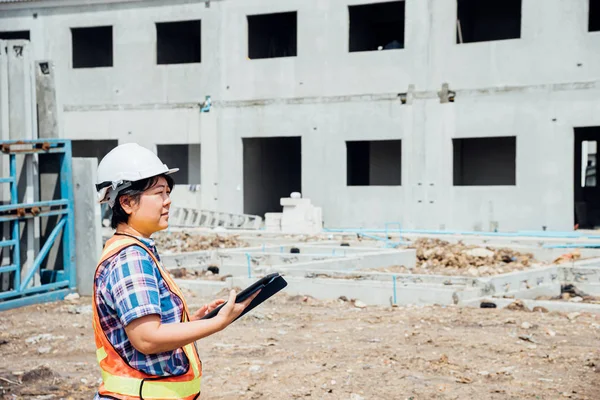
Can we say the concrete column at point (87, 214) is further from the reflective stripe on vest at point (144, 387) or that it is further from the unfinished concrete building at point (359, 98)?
the unfinished concrete building at point (359, 98)

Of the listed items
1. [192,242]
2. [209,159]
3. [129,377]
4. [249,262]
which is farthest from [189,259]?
[129,377]

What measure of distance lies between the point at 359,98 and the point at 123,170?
18379 millimetres

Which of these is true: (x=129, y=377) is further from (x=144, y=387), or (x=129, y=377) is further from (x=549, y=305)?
(x=549, y=305)

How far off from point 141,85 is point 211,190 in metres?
3.60

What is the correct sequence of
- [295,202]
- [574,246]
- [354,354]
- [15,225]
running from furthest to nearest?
[295,202], [574,246], [15,225], [354,354]

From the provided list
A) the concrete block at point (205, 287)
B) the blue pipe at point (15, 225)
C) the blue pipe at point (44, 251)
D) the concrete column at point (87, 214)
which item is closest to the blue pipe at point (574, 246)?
the concrete block at point (205, 287)

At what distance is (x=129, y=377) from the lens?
115 inches

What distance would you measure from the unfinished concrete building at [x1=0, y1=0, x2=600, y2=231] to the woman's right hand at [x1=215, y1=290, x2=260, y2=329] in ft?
55.8

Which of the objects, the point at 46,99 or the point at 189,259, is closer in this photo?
the point at 46,99

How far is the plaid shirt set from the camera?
2816mm

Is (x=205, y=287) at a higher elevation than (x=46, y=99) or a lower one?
lower

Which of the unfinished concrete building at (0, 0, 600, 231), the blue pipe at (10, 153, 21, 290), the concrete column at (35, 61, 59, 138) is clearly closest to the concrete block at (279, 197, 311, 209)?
the unfinished concrete building at (0, 0, 600, 231)

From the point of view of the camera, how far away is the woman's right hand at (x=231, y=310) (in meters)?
2.91

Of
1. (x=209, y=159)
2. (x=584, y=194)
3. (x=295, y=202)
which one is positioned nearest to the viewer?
(x=295, y=202)
